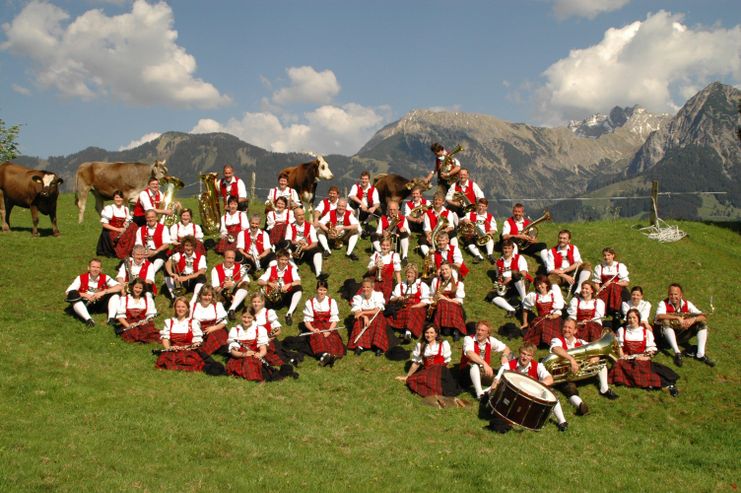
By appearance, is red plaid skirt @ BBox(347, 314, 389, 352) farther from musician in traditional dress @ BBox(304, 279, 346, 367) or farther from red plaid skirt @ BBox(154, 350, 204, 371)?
red plaid skirt @ BBox(154, 350, 204, 371)

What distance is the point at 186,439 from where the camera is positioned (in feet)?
25.9

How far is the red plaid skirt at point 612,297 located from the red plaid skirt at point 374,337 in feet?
16.3

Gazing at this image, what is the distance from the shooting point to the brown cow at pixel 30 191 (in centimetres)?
1855

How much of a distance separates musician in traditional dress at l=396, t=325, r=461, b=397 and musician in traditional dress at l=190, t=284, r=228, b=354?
3.45 meters

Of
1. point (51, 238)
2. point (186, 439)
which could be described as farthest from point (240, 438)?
point (51, 238)

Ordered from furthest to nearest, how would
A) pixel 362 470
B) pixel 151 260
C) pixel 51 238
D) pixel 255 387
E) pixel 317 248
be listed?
pixel 51 238 < pixel 317 248 < pixel 151 260 < pixel 255 387 < pixel 362 470

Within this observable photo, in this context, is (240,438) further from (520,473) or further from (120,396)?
(520,473)

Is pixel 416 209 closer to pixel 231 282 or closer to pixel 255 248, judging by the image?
pixel 255 248

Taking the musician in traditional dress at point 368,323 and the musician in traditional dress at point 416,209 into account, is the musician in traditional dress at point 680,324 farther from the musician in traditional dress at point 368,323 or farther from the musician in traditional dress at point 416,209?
the musician in traditional dress at point 416,209

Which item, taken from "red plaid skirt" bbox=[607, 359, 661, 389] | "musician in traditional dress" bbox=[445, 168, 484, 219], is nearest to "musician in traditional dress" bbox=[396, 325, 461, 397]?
"red plaid skirt" bbox=[607, 359, 661, 389]

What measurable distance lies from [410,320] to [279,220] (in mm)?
4985

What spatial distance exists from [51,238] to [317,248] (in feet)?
25.8

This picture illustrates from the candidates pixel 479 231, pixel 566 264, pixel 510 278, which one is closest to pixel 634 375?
pixel 510 278

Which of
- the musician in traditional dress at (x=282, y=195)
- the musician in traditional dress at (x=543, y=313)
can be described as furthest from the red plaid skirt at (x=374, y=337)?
the musician in traditional dress at (x=282, y=195)
